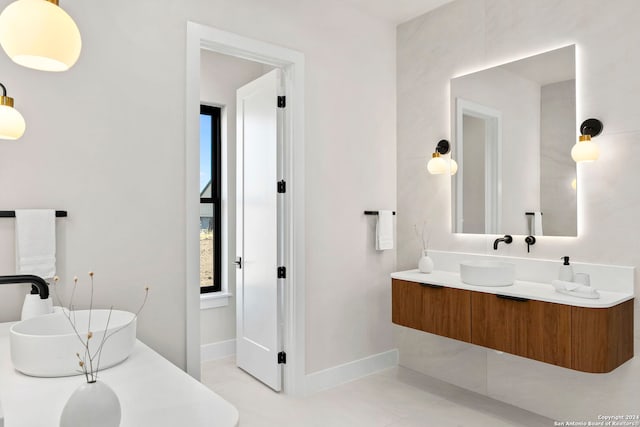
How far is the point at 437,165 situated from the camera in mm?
3340

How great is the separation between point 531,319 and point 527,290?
203 millimetres

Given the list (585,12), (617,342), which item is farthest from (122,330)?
(585,12)

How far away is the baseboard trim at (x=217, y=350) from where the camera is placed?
383 centimetres

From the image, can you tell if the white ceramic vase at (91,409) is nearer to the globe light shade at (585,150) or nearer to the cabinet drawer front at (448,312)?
the cabinet drawer front at (448,312)

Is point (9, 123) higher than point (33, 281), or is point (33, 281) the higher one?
point (9, 123)

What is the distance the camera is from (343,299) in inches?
132

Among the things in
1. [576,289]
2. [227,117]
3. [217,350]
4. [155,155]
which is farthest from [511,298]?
[227,117]

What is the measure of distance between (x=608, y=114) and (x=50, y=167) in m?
3.09

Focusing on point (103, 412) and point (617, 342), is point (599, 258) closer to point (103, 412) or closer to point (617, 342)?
point (617, 342)

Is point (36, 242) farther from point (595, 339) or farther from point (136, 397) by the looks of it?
point (595, 339)

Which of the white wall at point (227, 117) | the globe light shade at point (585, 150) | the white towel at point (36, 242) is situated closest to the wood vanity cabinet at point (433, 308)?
the globe light shade at point (585, 150)

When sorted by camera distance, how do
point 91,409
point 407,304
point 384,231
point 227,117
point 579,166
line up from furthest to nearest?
point 227,117
point 384,231
point 407,304
point 579,166
point 91,409

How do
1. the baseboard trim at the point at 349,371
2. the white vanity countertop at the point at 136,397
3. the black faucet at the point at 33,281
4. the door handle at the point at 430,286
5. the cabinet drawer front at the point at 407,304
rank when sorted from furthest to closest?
the baseboard trim at the point at 349,371, the cabinet drawer front at the point at 407,304, the door handle at the point at 430,286, the black faucet at the point at 33,281, the white vanity countertop at the point at 136,397

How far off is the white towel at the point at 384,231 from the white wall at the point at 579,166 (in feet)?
0.63
